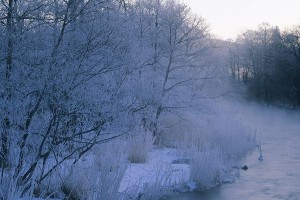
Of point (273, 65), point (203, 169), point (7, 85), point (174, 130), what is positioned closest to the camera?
point (7, 85)

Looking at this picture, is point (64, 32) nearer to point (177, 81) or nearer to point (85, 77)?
point (85, 77)

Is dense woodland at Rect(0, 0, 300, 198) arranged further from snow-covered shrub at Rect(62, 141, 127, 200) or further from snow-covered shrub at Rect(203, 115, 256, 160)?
snow-covered shrub at Rect(203, 115, 256, 160)

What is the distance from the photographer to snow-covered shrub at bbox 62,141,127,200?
6836mm

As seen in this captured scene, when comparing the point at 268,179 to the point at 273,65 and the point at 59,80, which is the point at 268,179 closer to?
the point at 59,80

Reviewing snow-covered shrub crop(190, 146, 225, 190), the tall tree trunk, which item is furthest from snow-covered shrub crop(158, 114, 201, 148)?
the tall tree trunk

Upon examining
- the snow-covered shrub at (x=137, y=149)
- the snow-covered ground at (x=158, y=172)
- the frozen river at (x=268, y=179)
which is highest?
the snow-covered shrub at (x=137, y=149)

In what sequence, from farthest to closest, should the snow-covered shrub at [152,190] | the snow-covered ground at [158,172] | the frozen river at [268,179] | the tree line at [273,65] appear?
the tree line at [273,65], the frozen river at [268,179], the snow-covered ground at [158,172], the snow-covered shrub at [152,190]

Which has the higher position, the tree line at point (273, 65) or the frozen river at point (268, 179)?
the tree line at point (273, 65)

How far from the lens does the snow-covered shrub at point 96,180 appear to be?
684 centimetres

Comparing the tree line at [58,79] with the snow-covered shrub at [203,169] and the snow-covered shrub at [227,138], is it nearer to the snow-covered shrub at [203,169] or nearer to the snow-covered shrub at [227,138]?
the snow-covered shrub at [203,169]

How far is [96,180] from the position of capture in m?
7.04

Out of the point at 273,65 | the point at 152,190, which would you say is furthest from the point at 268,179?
the point at 273,65

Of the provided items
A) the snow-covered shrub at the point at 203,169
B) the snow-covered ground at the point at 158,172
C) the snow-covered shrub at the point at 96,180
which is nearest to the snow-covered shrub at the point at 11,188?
the snow-covered shrub at the point at 96,180

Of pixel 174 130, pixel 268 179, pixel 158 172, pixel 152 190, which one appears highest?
pixel 158 172
